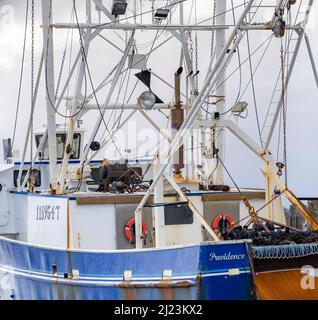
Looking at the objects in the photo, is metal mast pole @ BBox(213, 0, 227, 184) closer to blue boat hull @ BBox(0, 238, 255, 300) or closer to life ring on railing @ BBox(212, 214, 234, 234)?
life ring on railing @ BBox(212, 214, 234, 234)

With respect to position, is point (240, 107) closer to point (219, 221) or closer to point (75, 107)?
point (219, 221)

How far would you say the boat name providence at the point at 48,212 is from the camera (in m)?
17.1

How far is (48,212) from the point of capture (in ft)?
57.3

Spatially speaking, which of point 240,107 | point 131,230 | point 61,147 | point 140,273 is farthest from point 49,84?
point 61,147

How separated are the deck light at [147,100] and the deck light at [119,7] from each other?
7.04 ft

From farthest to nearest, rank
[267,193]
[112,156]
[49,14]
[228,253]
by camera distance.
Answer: [112,156] < [49,14] < [267,193] < [228,253]

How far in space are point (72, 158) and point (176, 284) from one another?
1067 cm

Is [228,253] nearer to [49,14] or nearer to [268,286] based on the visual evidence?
[268,286]

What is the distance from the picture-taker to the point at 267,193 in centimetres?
1645

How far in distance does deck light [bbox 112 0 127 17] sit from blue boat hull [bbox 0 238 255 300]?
5.13m

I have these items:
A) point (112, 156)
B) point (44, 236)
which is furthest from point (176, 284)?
point (112, 156)

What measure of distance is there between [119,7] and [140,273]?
6.21 m

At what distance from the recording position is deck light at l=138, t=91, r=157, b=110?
17281mm

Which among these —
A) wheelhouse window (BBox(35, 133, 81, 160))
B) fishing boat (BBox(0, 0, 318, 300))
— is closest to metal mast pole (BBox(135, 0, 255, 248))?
fishing boat (BBox(0, 0, 318, 300))
